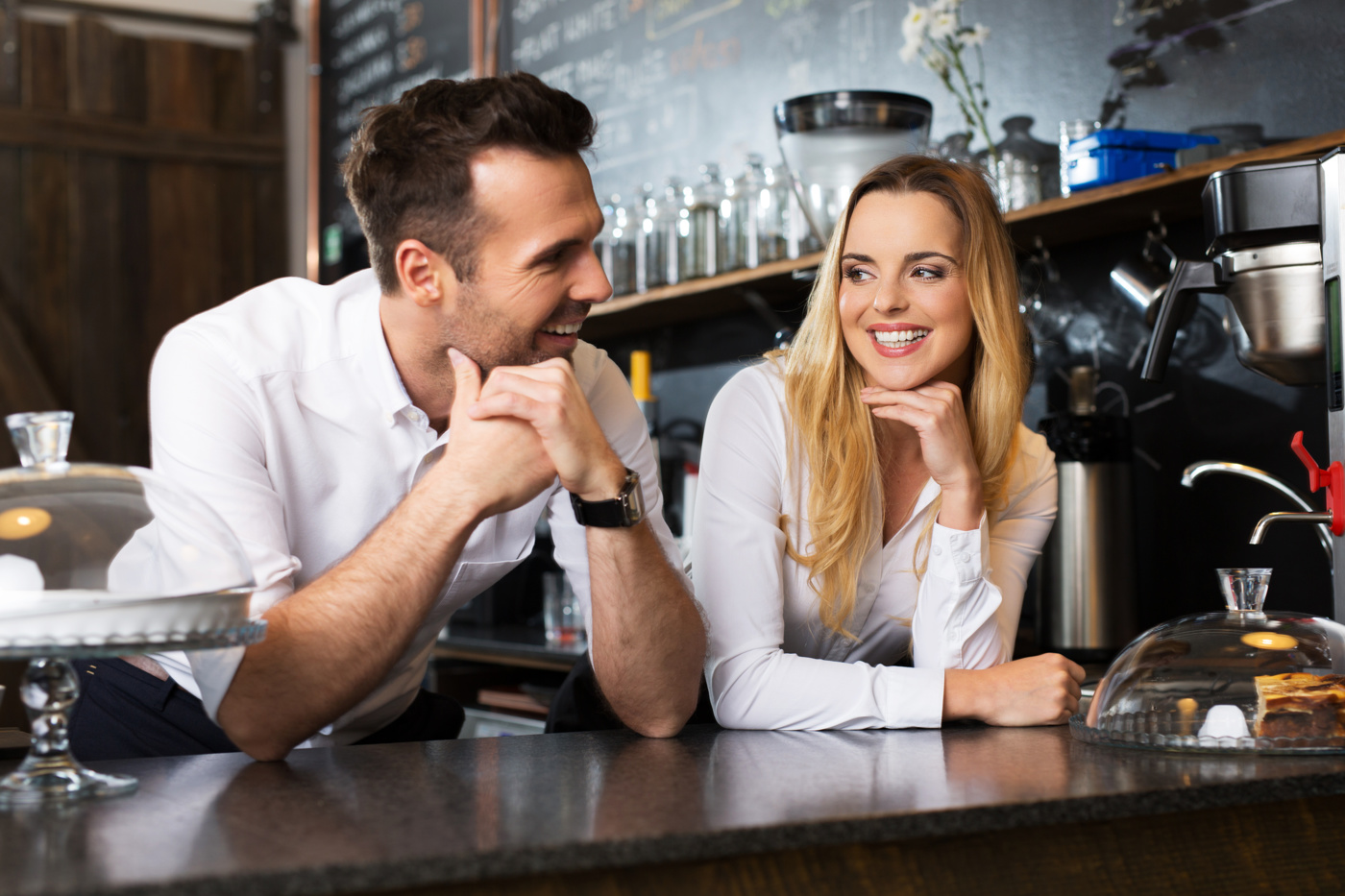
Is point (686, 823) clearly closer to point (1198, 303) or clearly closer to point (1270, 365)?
point (1270, 365)

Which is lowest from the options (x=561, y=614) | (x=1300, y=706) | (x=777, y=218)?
(x=561, y=614)

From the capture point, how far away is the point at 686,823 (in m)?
0.74

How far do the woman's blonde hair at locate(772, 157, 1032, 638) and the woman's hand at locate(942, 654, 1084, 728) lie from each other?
28 cm

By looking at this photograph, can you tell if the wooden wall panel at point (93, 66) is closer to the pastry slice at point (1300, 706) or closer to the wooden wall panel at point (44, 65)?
the wooden wall panel at point (44, 65)

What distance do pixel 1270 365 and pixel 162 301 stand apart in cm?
370

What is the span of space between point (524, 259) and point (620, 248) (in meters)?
1.45

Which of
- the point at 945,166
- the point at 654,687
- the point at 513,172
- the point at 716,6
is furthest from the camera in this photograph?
the point at 716,6

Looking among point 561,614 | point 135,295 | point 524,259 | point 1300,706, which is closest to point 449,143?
point 524,259

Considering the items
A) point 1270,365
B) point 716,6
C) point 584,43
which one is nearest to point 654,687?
point 1270,365

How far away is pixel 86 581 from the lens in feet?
2.67

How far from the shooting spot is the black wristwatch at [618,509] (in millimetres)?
1249

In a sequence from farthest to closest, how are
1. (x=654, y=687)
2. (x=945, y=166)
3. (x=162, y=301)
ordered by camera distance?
(x=162, y=301) → (x=945, y=166) → (x=654, y=687)

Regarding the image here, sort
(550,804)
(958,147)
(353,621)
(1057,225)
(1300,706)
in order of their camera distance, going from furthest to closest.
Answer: (958,147) → (1057,225) → (353,621) → (1300,706) → (550,804)

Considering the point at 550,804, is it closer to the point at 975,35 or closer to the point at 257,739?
the point at 257,739
